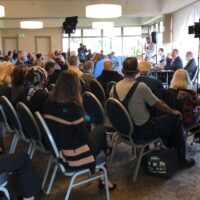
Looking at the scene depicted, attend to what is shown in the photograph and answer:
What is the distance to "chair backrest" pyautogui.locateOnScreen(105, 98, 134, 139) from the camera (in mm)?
2656

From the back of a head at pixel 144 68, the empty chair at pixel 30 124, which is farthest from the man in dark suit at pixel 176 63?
the empty chair at pixel 30 124

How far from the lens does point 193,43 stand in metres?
9.09

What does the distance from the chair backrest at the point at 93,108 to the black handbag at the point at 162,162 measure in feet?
2.19

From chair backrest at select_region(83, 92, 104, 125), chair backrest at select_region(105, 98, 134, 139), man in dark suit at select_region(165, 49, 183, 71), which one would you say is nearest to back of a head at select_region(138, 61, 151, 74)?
chair backrest at select_region(83, 92, 104, 125)

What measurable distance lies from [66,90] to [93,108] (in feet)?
3.82

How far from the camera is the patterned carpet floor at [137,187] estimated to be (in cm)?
260

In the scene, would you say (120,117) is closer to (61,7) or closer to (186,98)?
(186,98)

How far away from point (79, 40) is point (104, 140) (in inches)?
606

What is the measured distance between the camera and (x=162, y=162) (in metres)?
2.91

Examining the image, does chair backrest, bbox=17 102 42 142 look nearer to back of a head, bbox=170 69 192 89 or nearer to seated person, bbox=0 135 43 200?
seated person, bbox=0 135 43 200

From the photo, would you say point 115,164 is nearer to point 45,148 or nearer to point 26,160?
point 45,148

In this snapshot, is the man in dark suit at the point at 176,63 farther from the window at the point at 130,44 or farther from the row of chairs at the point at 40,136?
the window at the point at 130,44

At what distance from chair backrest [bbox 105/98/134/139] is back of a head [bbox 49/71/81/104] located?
1.88ft

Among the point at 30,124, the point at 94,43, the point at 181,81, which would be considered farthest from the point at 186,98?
the point at 94,43
